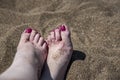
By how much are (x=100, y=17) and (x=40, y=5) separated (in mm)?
819

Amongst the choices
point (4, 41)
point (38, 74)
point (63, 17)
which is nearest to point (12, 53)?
point (4, 41)

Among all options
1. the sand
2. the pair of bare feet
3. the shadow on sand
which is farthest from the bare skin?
the shadow on sand

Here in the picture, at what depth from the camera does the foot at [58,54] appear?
2.42m

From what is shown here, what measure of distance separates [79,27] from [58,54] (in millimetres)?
549

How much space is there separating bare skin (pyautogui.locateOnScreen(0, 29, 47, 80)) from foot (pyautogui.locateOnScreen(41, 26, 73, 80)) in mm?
66

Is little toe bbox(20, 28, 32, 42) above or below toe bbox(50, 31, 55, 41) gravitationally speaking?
above

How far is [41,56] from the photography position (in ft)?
8.44

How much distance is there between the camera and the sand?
2.43 m

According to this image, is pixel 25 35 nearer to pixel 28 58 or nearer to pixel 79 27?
pixel 28 58

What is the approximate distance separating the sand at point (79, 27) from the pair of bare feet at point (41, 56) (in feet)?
0.30

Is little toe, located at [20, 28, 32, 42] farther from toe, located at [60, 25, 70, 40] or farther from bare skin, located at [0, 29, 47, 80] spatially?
toe, located at [60, 25, 70, 40]

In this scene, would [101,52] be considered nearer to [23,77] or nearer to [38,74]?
[38,74]

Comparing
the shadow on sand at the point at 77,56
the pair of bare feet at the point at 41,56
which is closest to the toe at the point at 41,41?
the pair of bare feet at the point at 41,56

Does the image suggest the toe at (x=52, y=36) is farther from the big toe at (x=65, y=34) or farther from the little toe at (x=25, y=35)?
the little toe at (x=25, y=35)
